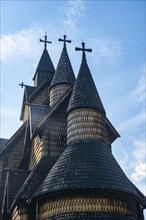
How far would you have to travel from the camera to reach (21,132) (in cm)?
1956

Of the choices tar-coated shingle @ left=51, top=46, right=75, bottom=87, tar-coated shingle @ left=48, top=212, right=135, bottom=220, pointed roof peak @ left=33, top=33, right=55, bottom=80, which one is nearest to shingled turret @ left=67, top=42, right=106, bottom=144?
tar-coated shingle @ left=48, top=212, right=135, bottom=220

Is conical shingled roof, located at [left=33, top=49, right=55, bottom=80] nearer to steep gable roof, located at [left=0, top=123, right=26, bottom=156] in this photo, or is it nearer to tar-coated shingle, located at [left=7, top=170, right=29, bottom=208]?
steep gable roof, located at [left=0, top=123, right=26, bottom=156]

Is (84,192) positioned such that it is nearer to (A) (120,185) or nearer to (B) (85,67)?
(A) (120,185)

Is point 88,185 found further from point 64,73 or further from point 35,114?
point 64,73

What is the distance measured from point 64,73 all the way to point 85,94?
571cm

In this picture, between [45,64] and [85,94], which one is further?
[45,64]

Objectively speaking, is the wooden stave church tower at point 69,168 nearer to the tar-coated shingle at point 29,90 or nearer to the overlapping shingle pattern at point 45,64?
the tar-coated shingle at point 29,90

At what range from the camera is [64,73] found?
20797 millimetres

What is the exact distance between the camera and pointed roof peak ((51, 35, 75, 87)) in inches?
803

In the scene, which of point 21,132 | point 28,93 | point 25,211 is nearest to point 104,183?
point 25,211

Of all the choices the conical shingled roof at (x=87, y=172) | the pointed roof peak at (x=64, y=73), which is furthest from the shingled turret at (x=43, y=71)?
the conical shingled roof at (x=87, y=172)

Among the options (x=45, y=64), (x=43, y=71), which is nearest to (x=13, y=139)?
(x=43, y=71)

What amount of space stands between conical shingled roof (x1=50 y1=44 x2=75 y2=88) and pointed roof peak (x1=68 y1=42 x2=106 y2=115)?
382 centimetres

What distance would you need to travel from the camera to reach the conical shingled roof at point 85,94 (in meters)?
15.1
